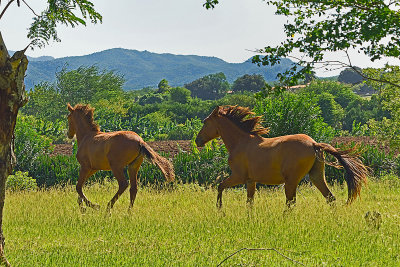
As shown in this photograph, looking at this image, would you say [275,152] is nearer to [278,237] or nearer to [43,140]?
[278,237]

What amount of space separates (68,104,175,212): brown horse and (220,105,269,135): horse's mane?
1630 millimetres

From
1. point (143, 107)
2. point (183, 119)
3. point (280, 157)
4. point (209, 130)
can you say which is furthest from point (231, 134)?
point (143, 107)

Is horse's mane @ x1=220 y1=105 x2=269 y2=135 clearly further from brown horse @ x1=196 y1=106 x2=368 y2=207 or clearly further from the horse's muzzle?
the horse's muzzle

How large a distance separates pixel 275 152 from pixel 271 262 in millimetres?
3222

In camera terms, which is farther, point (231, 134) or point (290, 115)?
point (290, 115)

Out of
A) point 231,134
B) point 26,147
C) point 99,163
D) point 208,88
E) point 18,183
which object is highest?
point 231,134

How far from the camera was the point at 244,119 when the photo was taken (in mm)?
10219

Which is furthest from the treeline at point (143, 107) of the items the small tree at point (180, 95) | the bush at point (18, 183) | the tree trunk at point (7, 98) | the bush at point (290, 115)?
the tree trunk at point (7, 98)

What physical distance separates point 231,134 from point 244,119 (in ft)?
1.47

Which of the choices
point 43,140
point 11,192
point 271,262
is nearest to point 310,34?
point 271,262

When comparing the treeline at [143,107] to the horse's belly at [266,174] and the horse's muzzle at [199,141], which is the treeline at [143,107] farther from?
the horse's belly at [266,174]

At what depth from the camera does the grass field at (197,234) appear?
6.47 m

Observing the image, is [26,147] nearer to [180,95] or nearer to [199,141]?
[199,141]

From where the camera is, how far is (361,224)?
803 cm
